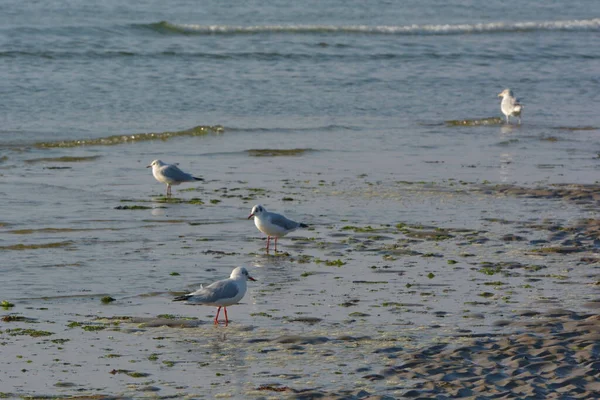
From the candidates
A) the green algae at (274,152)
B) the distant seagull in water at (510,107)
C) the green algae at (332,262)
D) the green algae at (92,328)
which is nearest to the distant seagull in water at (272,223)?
the green algae at (332,262)

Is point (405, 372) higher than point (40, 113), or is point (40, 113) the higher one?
point (40, 113)

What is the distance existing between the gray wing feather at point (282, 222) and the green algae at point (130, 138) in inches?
282

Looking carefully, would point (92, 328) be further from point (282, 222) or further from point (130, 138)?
point (130, 138)

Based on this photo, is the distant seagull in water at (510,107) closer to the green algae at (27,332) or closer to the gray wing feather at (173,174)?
the gray wing feather at (173,174)

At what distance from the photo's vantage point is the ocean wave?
3256cm

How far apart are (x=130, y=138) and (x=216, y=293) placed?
975 centimetres

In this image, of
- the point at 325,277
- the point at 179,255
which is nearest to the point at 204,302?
the point at 325,277

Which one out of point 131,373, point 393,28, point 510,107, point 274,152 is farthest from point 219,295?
point 393,28

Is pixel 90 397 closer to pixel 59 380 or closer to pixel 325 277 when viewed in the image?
pixel 59 380

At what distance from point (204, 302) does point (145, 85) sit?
1536cm

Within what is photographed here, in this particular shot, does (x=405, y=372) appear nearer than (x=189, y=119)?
Yes

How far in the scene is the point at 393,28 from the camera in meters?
34.7

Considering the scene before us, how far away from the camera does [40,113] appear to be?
19297mm

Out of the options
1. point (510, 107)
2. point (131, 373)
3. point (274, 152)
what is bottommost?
point (131, 373)
